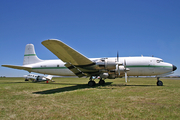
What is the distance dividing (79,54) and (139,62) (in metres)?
7.67

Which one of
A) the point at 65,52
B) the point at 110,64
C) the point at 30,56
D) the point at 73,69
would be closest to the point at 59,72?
the point at 73,69

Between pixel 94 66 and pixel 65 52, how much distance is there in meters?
3.26

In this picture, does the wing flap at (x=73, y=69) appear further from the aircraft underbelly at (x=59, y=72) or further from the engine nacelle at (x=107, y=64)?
the aircraft underbelly at (x=59, y=72)

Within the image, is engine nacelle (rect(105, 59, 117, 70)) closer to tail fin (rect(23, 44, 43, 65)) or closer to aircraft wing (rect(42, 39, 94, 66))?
aircraft wing (rect(42, 39, 94, 66))

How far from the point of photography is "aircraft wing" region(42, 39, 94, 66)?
10.4 metres

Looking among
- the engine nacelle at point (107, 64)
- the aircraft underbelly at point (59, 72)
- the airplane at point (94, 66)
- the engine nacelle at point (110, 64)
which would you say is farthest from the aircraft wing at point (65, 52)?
the aircraft underbelly at point (59, 72)

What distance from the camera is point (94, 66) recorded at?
42.5ft

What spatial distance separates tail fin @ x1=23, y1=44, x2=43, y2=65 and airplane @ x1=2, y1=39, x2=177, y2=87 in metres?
0.21

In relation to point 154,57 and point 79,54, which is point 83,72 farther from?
point 154,57

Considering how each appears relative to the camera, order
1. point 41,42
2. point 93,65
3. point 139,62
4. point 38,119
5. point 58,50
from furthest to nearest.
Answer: point 139,62 → point 93,65 → point 58,50 → point 41,42 → point 38,119

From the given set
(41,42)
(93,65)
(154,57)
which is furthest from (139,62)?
(41,42)

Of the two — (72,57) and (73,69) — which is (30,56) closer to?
(73,69)

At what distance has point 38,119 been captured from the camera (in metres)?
A: 3.77

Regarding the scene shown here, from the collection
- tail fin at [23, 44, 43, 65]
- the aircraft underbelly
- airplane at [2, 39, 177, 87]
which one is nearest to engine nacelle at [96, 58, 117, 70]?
airplane at [2, 39, 177, 87]
